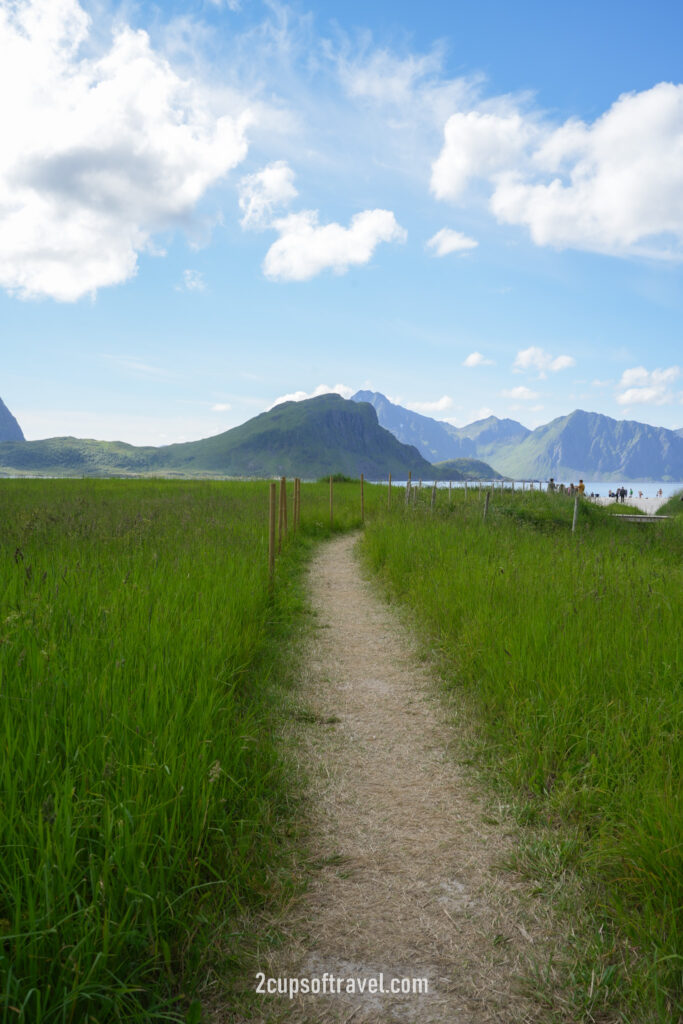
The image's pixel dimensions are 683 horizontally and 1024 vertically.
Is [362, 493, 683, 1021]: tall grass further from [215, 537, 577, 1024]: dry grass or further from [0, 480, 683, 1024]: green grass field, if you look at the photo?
[215, 537, 577, 1024]: dry grass

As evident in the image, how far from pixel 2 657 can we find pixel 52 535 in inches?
242

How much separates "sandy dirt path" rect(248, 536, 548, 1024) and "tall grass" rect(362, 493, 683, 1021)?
39cm

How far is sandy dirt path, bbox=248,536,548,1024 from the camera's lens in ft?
7.35

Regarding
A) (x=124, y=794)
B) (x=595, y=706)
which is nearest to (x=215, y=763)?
(x=124, y=794)

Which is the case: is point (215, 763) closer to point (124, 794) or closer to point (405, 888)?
point (124, 794)

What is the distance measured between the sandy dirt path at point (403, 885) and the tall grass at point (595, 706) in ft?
1.29

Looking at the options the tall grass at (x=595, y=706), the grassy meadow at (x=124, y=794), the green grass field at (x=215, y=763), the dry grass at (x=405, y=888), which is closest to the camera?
the grassy meadow at (x=124, y=794)

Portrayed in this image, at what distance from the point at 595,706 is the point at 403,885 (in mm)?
1875

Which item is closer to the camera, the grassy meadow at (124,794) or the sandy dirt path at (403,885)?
the grassy meadow at (124,794)

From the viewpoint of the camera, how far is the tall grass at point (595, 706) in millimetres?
2514

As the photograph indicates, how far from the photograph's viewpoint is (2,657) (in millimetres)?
3439

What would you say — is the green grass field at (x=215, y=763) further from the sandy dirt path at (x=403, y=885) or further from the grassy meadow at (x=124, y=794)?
the sandy dirt path at (x=403, y=885)

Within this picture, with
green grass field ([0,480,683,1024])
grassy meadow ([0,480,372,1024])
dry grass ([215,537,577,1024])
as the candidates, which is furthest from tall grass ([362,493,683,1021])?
grassy meadow ([0,480,372,1024])

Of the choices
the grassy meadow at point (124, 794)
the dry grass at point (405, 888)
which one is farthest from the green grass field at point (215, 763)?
the dry grass at point (405, 888)
